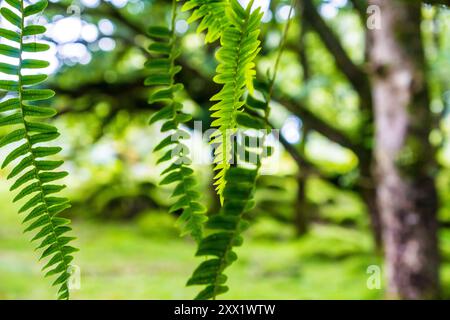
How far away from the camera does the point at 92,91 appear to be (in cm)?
342

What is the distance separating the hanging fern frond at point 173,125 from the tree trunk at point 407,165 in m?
2.12

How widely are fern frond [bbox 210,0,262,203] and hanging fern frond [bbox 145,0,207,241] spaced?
0.03m

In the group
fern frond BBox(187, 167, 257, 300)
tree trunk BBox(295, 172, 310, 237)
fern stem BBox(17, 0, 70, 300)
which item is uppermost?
tree trunk BBox(295, 172, 310, 237)

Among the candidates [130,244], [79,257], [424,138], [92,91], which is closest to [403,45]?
[424,138]

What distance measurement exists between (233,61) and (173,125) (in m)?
0.06

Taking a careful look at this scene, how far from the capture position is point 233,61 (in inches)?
12.4

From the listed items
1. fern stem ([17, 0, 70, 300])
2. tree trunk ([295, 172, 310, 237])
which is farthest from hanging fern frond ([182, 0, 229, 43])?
tree trunk ([295, 172, 310, 237])

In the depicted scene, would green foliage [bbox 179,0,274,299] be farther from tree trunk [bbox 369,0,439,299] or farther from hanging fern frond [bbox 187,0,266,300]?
tree trunk [bbox 369,0,439,299]

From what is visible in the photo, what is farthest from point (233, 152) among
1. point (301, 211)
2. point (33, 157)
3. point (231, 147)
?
point (301, 211)

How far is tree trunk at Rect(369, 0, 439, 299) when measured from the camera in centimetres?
231

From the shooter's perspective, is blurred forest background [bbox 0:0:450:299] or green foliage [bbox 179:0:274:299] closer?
green foliage [bbox 179:0:274:299]

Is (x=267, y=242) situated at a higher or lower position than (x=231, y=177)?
higher
